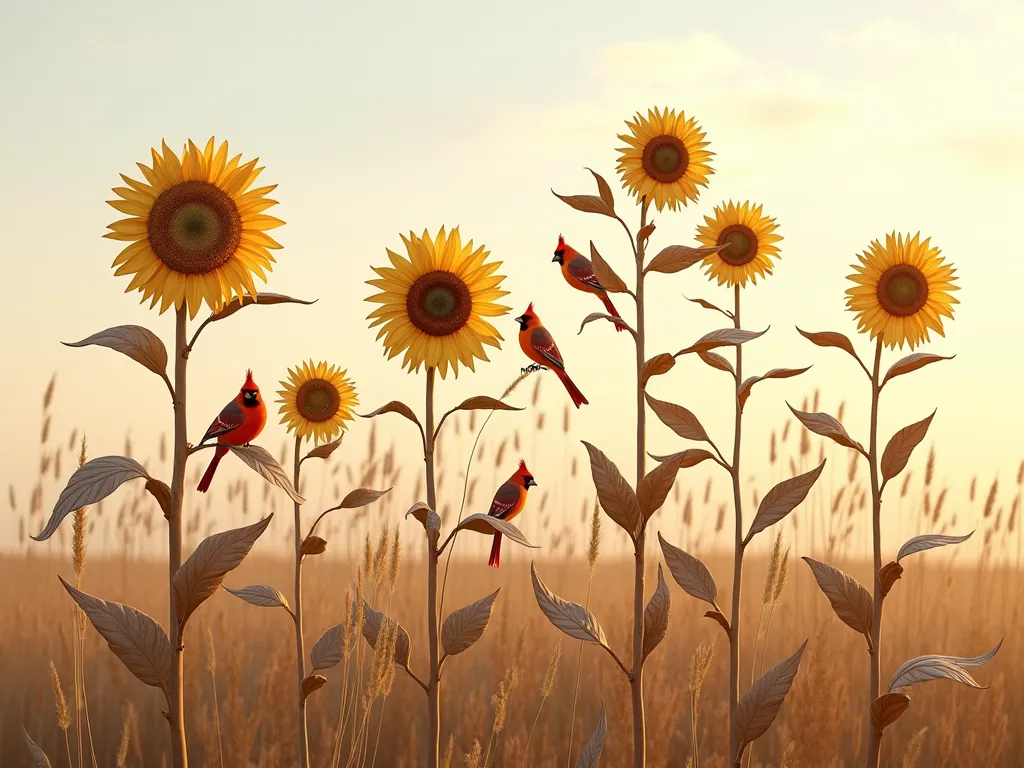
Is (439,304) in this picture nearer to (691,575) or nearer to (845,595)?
(691,575)

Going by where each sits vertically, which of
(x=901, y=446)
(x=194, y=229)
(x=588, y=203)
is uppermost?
(x=588, y=203)

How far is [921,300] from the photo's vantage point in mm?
4953

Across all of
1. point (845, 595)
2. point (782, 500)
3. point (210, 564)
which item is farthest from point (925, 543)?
point (210, 564)

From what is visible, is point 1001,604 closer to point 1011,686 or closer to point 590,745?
point 1011,686

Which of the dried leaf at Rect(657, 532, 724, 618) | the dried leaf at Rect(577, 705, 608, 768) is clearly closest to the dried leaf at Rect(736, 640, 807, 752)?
the dried leaf at Rect(657, 532, 724, 618)

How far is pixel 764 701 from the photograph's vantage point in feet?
14.6

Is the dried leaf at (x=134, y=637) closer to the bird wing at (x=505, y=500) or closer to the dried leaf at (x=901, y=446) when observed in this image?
the bird wing at (x=505, y=500)

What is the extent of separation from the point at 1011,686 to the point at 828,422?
4.80 metres

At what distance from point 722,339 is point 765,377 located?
0.51 m

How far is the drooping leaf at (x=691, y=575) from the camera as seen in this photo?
4586mm

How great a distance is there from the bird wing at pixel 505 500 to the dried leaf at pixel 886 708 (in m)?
1.91

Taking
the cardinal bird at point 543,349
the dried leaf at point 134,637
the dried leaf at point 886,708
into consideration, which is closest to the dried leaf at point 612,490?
the cardinal bird at point 543,349

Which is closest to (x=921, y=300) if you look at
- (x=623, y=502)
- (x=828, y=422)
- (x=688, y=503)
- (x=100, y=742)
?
(x=828, y=422)

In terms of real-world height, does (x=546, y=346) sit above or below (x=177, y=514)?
above
